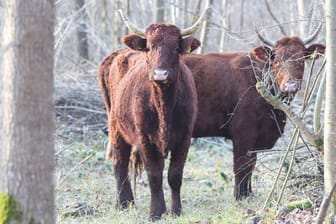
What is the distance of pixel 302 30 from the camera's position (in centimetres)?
1742

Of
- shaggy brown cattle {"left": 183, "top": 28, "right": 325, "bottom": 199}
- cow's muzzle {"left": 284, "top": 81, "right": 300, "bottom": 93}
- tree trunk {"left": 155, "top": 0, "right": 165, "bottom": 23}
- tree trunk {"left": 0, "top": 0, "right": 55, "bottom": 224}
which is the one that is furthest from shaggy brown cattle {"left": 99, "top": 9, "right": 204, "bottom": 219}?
tree trunk {"left": 155, "top": 0, "right": 165, "bottom": 23}

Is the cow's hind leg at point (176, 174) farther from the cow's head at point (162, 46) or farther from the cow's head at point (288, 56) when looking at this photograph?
the cow's head at point (288, 56)

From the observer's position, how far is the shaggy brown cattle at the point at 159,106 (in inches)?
338

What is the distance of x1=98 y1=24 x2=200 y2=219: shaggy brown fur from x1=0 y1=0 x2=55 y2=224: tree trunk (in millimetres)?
3322

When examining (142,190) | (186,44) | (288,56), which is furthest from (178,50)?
(142,190)

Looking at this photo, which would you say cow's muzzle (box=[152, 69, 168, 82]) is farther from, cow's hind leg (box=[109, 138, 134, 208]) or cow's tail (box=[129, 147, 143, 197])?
cow's tail (box=[129, 147, 143, 197])

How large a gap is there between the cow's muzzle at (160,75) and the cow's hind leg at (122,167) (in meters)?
1.97

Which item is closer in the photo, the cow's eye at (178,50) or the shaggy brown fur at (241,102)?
the cow's eye at (178,50)

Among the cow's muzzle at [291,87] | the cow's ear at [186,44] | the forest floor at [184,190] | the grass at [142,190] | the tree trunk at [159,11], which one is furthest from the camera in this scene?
the tree trunk at [159,11]

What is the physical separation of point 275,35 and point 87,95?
1201cm

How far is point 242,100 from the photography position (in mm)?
10594

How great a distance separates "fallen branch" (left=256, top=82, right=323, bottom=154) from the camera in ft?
21.1

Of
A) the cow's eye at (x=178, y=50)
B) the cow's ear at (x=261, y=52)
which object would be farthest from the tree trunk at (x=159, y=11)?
the cow's eye at (x=178, y=50)

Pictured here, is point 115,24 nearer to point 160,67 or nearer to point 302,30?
point 302,30
